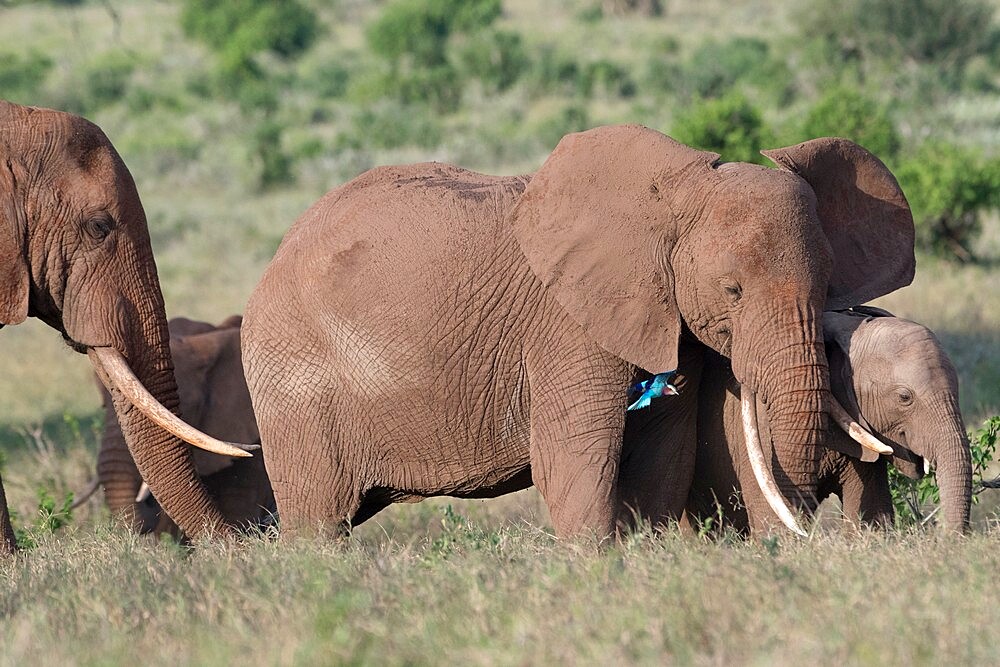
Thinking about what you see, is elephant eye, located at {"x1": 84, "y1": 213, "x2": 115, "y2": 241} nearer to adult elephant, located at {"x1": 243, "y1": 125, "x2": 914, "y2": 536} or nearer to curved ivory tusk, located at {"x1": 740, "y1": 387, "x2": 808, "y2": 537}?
adult elephant, located at {"x1": 243, "y1": 125, "x2": 914, "y2": 536}

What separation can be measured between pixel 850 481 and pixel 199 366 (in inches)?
145

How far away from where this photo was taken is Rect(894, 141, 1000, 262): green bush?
15.2m

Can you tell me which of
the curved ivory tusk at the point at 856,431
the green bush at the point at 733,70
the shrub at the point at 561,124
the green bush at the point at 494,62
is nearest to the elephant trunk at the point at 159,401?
the curved ivory tusk at the point at 856,431

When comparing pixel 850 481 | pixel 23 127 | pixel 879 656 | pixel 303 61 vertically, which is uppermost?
pixel 23 127

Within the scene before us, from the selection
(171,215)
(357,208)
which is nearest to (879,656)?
(357,208)

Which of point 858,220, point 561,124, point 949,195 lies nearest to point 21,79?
point 561,124

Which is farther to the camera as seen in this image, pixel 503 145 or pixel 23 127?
pixel 503 145

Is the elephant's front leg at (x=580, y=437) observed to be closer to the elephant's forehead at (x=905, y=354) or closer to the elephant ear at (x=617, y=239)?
the elephant ear at (x=617, y=239)

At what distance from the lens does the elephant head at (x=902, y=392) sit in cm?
611

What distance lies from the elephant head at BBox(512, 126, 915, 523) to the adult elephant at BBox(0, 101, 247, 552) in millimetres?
1475

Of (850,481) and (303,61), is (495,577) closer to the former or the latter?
(850,481)

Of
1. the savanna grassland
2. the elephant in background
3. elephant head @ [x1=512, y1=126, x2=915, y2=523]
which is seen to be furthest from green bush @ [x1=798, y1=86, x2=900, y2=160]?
elephant head @ [x1=512, y1=126, x2=915, y2=523]

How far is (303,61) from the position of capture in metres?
45.0

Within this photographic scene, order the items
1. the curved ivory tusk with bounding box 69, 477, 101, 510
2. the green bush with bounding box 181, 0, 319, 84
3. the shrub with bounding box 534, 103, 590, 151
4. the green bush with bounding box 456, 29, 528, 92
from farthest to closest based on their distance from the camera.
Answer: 1. the green bush with bounding box 181, 0, 319, 84
2. the green bush with bounding box 456, 29, 528, 92
3. the shrub with bounding box 534, 103, 590, 151
4. the curved ivory tusk with bounding box 69, 477, 101, 510
